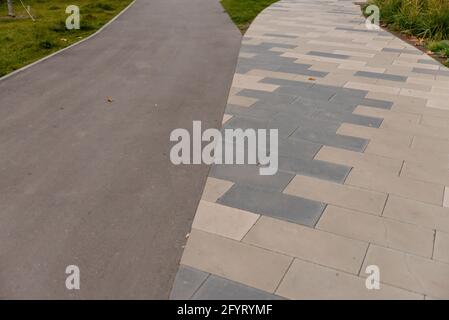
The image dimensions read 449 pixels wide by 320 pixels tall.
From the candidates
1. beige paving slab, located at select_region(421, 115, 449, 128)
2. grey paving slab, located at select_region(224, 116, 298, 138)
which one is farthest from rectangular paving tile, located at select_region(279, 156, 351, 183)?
beige paving slab, located at select_region(421, 115, 449, 128)

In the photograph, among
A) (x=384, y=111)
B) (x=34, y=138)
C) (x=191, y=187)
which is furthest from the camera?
(x=384, y=111)

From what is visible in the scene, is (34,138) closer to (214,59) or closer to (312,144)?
(312,144)

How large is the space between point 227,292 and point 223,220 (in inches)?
45.0

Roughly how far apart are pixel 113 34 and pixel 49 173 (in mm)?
9906

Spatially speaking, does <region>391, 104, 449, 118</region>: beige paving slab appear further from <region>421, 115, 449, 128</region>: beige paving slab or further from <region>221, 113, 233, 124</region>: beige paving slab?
<region>221, 113, 233, 124</region>: beige paving slab

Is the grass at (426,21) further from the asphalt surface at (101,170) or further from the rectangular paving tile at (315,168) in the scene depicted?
the rectangular paving tile at (315,168)

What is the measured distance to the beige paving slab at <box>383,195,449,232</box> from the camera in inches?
191

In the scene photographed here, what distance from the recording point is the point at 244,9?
1933 cm

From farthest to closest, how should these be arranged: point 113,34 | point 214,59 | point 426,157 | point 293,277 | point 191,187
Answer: point 113,34, point 214,59, point 426,157, point 191,187, point 293,277

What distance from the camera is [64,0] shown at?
22312 mm

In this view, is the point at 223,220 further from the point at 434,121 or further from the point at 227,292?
the point at 434,121

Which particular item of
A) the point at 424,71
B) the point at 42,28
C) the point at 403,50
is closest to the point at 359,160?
the point at 424,71

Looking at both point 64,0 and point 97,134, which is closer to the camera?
point 97,134
